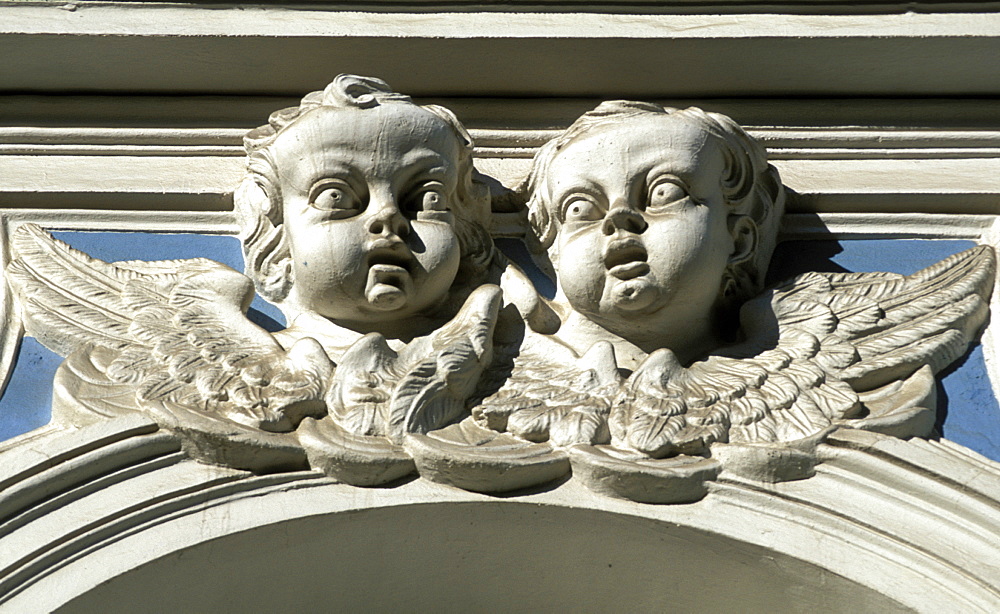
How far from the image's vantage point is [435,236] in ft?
11.8

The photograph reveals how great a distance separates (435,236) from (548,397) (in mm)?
485

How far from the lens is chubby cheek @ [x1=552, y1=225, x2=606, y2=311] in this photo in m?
3.52

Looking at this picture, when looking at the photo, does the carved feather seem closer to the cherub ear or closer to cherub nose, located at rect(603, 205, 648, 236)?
the cherub ear

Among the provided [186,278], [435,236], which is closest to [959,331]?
[435,236]

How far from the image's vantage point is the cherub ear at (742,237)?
372 cm

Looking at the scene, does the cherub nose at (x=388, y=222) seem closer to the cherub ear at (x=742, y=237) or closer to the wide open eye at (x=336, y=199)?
the wide open eye at (x=336, y=199)

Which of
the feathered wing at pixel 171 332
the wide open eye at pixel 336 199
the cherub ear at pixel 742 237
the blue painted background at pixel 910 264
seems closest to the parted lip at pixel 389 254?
the wide open eye at pixel 336 199

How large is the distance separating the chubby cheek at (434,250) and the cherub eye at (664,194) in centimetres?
47

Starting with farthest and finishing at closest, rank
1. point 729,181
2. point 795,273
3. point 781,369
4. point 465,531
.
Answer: point 795,273 → point 729,181 → point 781,369 → point 465,531

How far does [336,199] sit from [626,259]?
69cm

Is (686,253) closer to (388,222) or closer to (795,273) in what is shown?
(795,273)

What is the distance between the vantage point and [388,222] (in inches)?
139

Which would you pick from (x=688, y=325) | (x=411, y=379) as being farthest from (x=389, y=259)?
(x=688, y=325)

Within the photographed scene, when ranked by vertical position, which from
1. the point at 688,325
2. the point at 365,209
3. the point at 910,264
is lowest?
the point at 688,325
